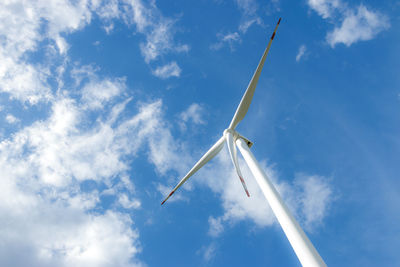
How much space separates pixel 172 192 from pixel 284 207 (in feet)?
49.4

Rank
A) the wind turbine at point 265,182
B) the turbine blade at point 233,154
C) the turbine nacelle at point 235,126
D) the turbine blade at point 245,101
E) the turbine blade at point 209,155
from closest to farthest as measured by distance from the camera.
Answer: the wind turbine at point 265,182
the turbine blade at point 233,154
the turbine nacelle at point 235,126
the turbine blade at point 245,101
the turbine blade at point 209,155

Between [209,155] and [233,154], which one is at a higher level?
[209,155]

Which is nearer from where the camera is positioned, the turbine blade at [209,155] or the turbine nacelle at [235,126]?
the turbine nacelle at [235,126]

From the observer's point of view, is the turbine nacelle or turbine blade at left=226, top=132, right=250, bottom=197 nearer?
turbine blade at left=226, top=132, right=250, bottom=197

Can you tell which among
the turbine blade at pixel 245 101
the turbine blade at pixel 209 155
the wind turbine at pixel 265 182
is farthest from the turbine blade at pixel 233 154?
the turbine blade at pixel 209 155

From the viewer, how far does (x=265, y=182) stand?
49.2 feet

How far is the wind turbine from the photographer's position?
36.3ft

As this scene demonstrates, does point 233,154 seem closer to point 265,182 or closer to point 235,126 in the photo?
point 235,126

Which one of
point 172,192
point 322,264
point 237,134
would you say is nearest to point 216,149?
point 237,134

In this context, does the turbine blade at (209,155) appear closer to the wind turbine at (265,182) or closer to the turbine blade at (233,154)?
the wind turbine at (265,182)

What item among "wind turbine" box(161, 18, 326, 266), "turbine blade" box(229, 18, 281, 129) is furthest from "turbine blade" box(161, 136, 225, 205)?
"turbine blade" box(229, 18, 281, 129)

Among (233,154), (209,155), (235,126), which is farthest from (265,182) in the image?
(209,155)

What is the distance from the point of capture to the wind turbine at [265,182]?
36.3ft

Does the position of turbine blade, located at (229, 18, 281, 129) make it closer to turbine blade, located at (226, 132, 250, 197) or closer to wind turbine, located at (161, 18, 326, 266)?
wind turbine, located at (161, 18, 326, 266)
